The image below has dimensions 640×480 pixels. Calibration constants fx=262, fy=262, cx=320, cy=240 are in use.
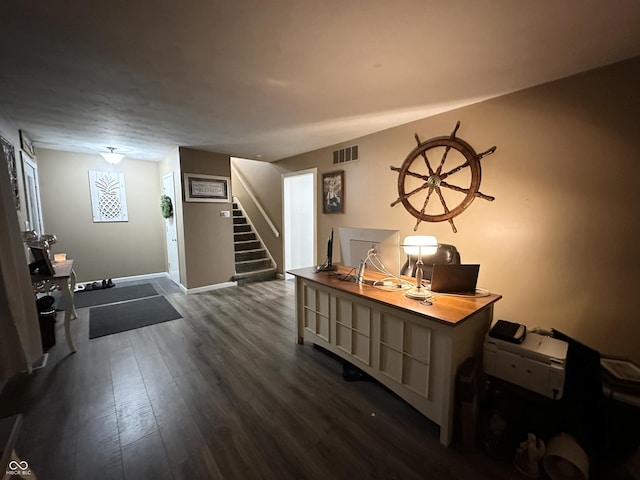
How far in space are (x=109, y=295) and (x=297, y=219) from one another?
3480 millimetres

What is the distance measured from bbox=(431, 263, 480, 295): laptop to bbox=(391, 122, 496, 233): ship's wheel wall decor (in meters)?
1.09

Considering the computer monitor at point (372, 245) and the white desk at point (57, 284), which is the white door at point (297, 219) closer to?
the computer monitor at point (372, 245)

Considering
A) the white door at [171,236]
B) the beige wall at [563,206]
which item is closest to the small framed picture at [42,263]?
the white door at [171,236]

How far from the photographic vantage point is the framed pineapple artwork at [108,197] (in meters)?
4.75

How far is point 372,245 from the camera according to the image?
2.13 meters

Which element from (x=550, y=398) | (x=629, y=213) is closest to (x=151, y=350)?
(x=550, y=398)

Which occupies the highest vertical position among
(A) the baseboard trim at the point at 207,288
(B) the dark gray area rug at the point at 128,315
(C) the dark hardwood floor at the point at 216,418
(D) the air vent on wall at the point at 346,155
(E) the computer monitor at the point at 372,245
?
(D) the air vent on wall at the point at 346,155

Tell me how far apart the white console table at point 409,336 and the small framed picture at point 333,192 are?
1.94 m

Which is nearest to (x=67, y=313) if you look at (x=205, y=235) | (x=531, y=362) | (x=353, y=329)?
(x=205, y=235)

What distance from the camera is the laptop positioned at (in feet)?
6.25

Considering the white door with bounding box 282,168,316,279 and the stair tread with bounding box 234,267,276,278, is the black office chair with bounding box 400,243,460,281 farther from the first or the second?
the stair tread with bounding box 234,267,276,278

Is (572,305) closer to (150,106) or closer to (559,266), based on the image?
(559,266)

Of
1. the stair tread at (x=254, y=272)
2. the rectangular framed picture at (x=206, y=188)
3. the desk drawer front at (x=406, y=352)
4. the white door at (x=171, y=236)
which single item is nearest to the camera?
the desk drawer front at (x=406, y=352)

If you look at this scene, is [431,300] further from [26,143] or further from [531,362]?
[26,143]
